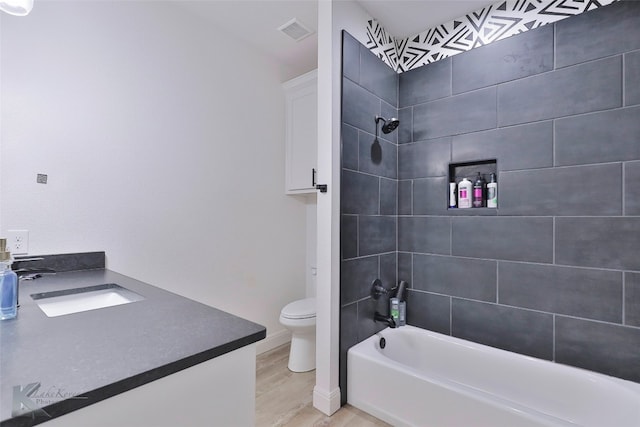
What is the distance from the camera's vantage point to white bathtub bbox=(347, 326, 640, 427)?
4.68 ft

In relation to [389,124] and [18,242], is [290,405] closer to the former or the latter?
[18,242]

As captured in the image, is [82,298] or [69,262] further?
[69,262]

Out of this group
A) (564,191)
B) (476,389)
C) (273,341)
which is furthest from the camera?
(273,341)

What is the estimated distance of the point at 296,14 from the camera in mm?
2188

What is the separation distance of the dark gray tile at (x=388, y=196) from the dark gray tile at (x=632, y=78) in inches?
53.2

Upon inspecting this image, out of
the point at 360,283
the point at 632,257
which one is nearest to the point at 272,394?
the point at 360,283

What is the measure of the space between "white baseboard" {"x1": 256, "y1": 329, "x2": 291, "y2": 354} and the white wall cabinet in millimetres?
1333

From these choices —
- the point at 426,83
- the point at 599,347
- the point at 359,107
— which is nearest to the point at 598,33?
the point at 426,83

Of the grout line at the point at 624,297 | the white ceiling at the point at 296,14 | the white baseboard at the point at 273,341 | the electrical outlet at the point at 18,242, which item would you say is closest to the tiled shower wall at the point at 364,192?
the white ceiling at the point at 296,14

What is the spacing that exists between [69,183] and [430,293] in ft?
7.94

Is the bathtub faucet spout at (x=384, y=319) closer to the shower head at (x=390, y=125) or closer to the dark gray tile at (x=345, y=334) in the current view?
the dark gray tile at (x=345, y=334)

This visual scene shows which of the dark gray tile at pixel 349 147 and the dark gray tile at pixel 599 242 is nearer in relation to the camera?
the dark gray tile at pixel 599 242

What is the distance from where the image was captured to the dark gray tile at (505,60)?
182 centimetres

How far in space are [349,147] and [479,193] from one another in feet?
3.09
